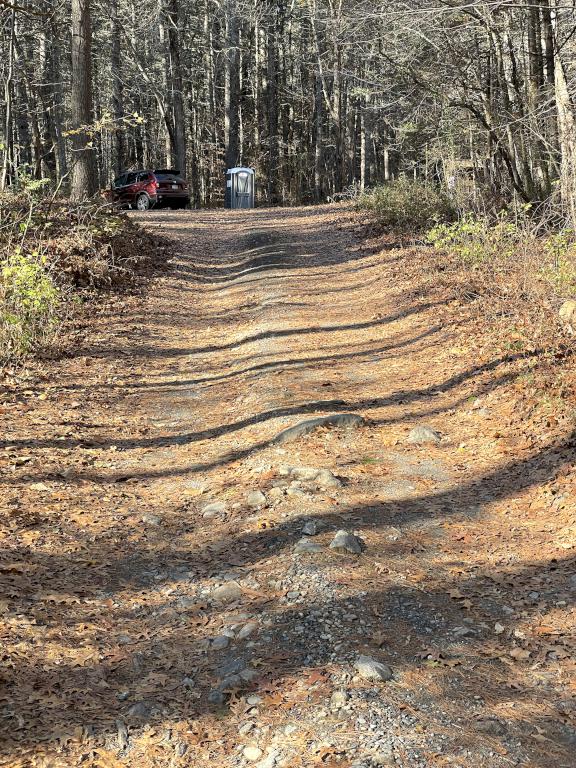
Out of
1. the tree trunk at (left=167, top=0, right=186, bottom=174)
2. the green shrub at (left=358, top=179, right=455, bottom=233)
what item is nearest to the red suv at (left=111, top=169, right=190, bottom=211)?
the tree trunk at (left=167, top=0, right=186, bottom=174)

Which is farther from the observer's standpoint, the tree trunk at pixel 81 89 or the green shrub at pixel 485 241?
the tree trunk at pixel 81 89

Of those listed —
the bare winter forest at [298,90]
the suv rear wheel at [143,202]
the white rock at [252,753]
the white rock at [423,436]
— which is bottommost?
the white rock at [252,753]

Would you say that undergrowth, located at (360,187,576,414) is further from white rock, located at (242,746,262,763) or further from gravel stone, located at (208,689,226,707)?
white rock, located at (242,746,262,763)

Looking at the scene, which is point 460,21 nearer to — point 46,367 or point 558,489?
point 46,367

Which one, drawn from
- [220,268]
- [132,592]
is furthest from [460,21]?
[132,592]

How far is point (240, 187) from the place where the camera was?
3002 cm

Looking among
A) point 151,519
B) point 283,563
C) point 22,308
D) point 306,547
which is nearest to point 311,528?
point 306,547

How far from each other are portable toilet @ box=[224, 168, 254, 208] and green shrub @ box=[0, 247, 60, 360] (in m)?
22.2

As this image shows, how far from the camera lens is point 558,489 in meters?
5.36

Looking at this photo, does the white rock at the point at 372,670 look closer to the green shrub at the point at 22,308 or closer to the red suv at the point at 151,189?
the green shrub at the point at 22,308

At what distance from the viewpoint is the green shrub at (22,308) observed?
8.05 m

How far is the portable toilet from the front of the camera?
29875 mm

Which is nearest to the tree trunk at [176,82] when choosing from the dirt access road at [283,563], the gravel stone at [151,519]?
the dirt access road at [283,563]

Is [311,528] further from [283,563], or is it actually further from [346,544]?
[283,563]
